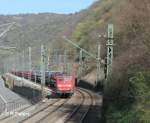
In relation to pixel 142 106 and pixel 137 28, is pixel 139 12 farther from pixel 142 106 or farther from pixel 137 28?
pixel 142 106

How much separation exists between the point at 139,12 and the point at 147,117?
1468 cm

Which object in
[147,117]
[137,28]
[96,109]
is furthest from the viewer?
[96,109]

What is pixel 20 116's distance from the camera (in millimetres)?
52219

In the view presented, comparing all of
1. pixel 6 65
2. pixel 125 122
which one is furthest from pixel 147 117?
pixel 6 65

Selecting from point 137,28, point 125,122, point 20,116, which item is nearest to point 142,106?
point 125,122

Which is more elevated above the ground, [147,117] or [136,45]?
[136,45]

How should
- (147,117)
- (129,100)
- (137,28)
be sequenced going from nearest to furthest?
1. (147,117)
2. (129,100)
3. (137,28)

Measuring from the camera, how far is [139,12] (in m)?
36.0

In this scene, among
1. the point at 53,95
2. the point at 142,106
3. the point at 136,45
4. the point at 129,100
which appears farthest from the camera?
the point at 53,95

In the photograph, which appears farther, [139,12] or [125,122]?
[139,12]

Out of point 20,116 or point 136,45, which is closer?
point 136,45

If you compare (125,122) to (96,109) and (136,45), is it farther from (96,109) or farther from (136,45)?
(96,109)

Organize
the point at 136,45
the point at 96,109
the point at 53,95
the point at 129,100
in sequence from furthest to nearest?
the point at 53,95, the point at 96,109, the point at 136,45, the point at 129,100

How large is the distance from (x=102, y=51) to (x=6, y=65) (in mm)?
53308
